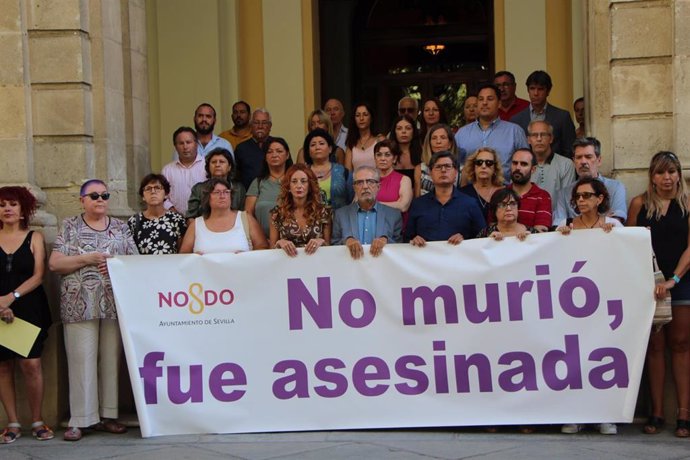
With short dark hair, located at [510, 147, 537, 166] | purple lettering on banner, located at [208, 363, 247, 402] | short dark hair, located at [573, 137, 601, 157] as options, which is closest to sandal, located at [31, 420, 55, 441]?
purple lettering on banner, located at [208, 363, 247, 402]

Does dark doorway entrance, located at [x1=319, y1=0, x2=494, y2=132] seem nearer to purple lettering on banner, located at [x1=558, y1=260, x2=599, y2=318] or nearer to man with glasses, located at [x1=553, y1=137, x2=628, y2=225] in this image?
man with glasses, located at [x1=553, y1=137, x2=628, y2=225]

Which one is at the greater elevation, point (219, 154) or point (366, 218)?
point (219, 154)

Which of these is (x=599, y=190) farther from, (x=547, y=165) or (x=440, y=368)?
(x=440, y=368)

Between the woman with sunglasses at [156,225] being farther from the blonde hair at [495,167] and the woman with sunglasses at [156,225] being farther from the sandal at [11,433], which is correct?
the blonde hair at [495,167]

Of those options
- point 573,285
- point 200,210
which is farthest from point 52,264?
point 573,285

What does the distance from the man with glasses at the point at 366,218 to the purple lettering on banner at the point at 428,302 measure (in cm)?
46

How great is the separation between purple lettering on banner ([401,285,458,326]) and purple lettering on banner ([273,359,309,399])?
2.62 ft

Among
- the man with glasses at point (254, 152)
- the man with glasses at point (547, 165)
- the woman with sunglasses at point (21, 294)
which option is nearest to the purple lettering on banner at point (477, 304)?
the man with glasses at point (547, 165)

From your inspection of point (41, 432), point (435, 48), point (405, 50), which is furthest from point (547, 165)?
point (405, 50)

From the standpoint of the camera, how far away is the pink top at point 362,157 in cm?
1042

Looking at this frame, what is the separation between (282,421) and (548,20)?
7.56 metres

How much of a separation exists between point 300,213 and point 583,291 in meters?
2.07

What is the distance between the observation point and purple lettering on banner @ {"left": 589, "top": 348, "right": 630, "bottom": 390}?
839cm

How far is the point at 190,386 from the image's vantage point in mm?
8719
